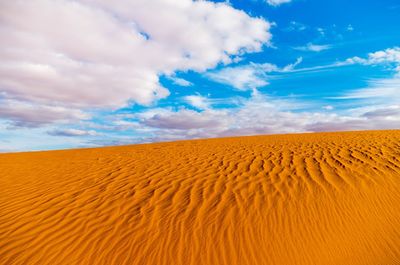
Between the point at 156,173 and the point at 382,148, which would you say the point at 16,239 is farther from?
the point at 382,148

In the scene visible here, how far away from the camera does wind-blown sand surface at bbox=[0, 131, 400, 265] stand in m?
5.11

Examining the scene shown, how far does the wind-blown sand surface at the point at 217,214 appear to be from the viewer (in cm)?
511

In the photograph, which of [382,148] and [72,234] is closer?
[72,234]

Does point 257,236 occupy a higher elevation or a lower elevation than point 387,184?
lower

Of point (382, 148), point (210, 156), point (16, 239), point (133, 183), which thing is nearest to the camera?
point (16, 239)

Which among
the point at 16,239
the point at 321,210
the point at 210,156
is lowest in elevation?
the point at 16,239

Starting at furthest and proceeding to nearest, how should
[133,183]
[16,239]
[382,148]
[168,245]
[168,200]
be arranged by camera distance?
[382,148], [133,183], [168,200], [16,239], [168,245]

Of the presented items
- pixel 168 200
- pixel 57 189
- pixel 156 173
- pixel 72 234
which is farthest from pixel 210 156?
pixel 72 234

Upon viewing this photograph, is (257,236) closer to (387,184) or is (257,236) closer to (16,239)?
(387,184)

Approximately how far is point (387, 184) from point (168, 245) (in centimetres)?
643

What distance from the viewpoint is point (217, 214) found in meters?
6.19

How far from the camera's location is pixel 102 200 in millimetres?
7496

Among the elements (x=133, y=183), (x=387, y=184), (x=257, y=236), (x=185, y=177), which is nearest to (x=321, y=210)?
(x=257, y=236)

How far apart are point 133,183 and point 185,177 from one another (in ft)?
5.88
